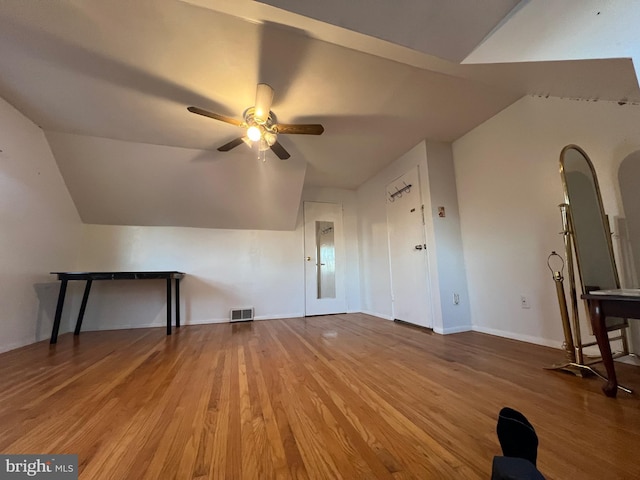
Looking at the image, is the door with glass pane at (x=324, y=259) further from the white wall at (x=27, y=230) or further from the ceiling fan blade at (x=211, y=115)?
the white wall at (x=27, y=230)

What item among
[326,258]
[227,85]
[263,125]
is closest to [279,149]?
[263,125]

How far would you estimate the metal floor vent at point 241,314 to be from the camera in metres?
3.76

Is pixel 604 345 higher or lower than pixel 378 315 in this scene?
higher

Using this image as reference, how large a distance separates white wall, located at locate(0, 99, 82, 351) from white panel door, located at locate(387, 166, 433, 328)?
14.0 feet

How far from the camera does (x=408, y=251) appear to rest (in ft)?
10.7

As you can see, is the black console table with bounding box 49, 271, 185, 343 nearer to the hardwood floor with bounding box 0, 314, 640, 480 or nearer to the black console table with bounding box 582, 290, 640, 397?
the hardwood floor with bounding box 0, 314, 640, 480

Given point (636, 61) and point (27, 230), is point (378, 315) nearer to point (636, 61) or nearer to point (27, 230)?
point (636, 61)

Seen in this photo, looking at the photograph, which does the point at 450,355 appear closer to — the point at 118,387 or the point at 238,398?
the point at 238,398

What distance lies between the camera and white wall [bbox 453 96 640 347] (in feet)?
5.90

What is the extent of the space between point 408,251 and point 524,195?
1.36 metres

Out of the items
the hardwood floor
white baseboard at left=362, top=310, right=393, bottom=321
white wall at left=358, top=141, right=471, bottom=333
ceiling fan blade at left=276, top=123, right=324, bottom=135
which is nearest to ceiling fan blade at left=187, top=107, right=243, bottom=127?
ceiling fan blade at left=276, top=123, right=324, bottom=135

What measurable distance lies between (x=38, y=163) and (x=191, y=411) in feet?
10.8
